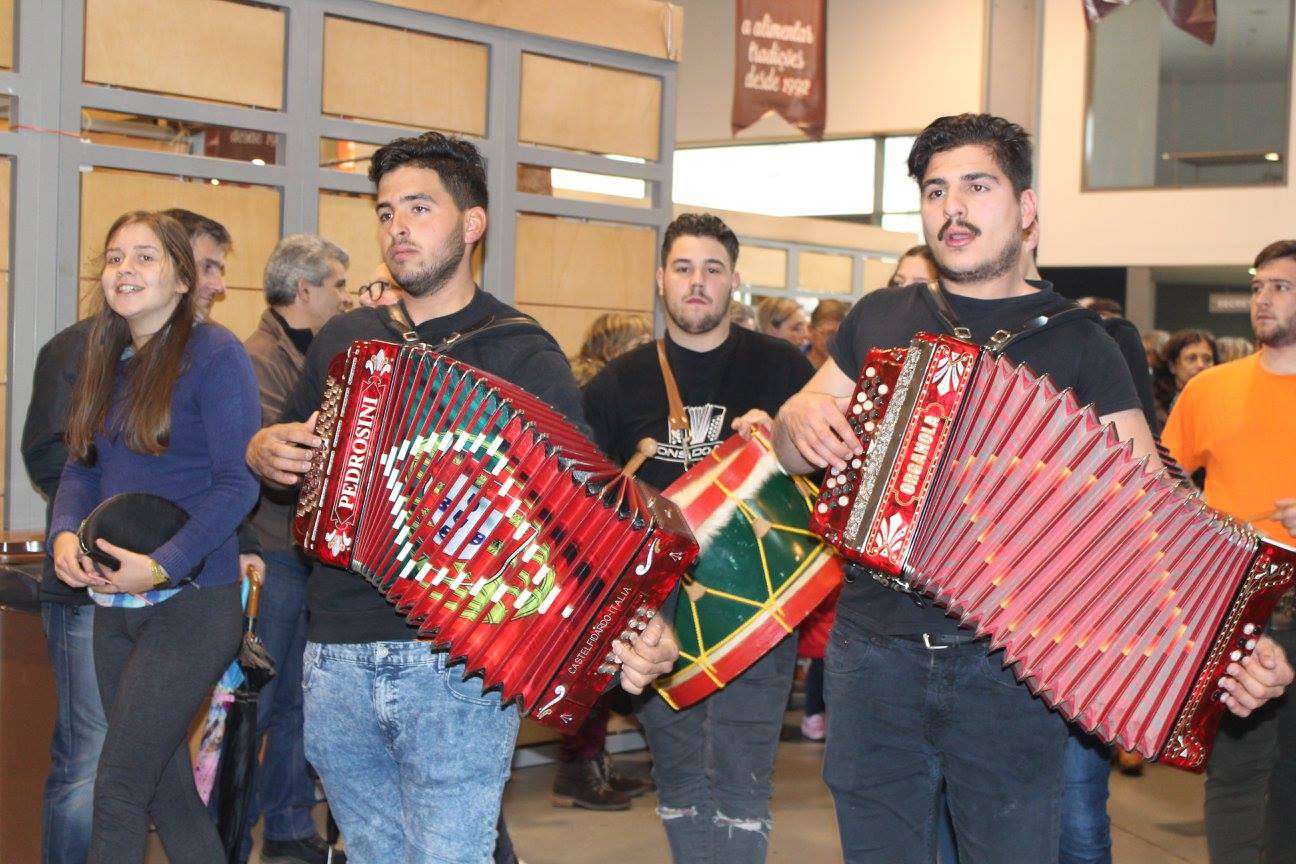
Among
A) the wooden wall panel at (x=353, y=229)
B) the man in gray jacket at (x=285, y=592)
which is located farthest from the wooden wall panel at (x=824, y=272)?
the man in gray jacket at (x=285, y=592)

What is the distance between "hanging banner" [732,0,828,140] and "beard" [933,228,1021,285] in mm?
7185

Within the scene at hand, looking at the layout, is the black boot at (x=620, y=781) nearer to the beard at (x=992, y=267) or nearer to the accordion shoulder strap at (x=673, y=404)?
the accordion shoulder strap at (x=673, y=404)

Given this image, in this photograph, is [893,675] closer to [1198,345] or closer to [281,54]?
[281,54]

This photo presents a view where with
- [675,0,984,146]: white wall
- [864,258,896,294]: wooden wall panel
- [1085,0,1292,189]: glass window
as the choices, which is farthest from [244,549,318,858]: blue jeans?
[1085,0,1292,189]: glass window

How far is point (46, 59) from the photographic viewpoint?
14.9 feet

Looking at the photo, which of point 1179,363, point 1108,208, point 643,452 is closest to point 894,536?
point 643,452

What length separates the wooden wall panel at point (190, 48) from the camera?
4.68 m

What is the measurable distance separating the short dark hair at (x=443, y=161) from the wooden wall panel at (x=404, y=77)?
265cm

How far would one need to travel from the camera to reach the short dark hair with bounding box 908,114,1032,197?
2.65 metres

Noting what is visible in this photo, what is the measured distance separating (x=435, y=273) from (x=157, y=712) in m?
1.21

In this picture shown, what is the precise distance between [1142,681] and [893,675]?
44 cm

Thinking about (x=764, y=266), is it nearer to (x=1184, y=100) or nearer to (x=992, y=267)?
(x=1184, y=100)

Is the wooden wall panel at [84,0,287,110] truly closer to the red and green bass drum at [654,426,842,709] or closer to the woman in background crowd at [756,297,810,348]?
the red and green bass drum at [654,426,842,709]

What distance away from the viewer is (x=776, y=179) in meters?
17.3
